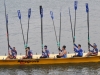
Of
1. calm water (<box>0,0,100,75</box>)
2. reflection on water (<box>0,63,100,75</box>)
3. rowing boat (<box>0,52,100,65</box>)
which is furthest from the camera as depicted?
rowing boat (<box>0,52,100,65</box>)

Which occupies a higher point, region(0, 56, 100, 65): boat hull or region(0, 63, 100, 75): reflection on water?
region(0, 56, 100, 65): boat hull

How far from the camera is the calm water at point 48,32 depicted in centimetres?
Answer: 2572

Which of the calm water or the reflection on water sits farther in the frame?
the calm water

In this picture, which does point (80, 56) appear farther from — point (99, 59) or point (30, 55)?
point (30, 55)

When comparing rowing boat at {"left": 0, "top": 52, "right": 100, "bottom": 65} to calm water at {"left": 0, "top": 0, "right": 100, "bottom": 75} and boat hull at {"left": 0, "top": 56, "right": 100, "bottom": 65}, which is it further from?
calm water at {"left": 0, "top": 0, "right": 100, "bottom": 75}

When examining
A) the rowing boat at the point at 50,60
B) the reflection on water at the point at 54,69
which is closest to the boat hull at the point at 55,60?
the rowing boat at the point at 50,60

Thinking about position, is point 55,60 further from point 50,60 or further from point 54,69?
point 54,69

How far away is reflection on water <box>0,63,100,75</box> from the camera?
25.1m

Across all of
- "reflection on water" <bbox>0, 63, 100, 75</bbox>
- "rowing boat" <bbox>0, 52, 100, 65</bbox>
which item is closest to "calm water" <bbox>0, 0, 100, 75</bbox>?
"reflection on water" <bbox>0, 63, 100, 75</bbox>

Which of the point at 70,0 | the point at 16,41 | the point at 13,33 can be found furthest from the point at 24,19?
the point at 70,0

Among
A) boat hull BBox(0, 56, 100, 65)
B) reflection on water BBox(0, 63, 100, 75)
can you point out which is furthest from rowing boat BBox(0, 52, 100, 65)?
reflection on water BBox(0, 63, 100, 75)

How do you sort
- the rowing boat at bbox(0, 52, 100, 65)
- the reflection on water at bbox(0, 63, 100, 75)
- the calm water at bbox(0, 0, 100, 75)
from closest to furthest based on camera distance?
the reflection on water at bbox(0, 63, 100, 75)
the calm water at bbox(0, 0, 100, 75)
the rowing boat at bbox(0, 52, 100, 65)

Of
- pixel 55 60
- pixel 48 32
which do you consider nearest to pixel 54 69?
pixel 55 60

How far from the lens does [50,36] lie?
124ft
